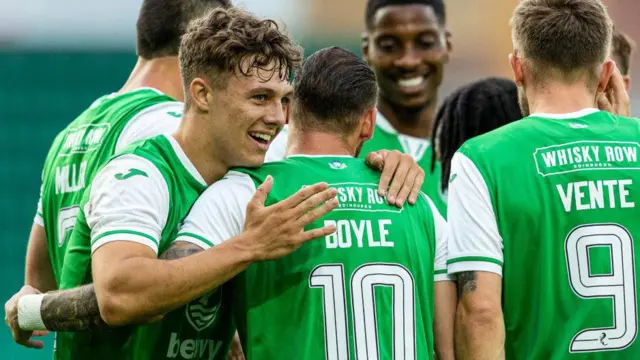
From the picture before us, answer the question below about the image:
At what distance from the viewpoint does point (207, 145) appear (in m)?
4.59

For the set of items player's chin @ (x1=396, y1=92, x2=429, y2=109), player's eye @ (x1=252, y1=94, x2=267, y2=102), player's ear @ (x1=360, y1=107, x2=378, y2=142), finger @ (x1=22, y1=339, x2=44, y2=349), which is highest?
player's chin @ (x1=396, y1=92, x2=429, y2=109)

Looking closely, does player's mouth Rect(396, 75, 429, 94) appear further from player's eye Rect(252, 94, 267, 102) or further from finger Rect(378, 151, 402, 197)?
player's eye Rect(252, 94, 267, 102)

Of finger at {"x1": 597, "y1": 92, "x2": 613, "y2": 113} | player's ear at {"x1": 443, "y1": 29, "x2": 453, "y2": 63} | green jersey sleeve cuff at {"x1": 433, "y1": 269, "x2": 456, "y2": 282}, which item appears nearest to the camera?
green jersey sleeve cuff at {"x1": 433, "y1": 269, "x2": 456, "y2": 282}

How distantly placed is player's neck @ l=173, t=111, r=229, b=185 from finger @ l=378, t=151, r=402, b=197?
617 mm

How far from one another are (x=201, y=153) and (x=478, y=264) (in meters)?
1.16

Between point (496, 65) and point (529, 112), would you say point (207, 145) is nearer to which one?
point (529, 112)

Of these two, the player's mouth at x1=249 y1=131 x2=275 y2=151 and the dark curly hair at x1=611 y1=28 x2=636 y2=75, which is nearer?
the player's mouth at x1=249 y1=131 x2=275 y2=151

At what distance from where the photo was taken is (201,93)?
15.0 feet

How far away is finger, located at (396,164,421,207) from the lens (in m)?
4.45

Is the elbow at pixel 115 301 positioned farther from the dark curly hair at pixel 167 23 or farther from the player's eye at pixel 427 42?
the player's eye at pixel 427 42

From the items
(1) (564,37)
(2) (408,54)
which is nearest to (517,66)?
(1) (564,37)

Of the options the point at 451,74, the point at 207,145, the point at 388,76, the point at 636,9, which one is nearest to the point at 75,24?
the point at 451,74

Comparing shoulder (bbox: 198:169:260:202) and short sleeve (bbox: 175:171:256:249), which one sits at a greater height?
shoulder (bbox: 198:169:260:202)

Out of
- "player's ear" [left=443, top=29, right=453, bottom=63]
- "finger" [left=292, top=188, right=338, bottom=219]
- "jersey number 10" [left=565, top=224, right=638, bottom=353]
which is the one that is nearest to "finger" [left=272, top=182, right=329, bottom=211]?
"finger" [left=292, top=188, right=338, bottom=219]
